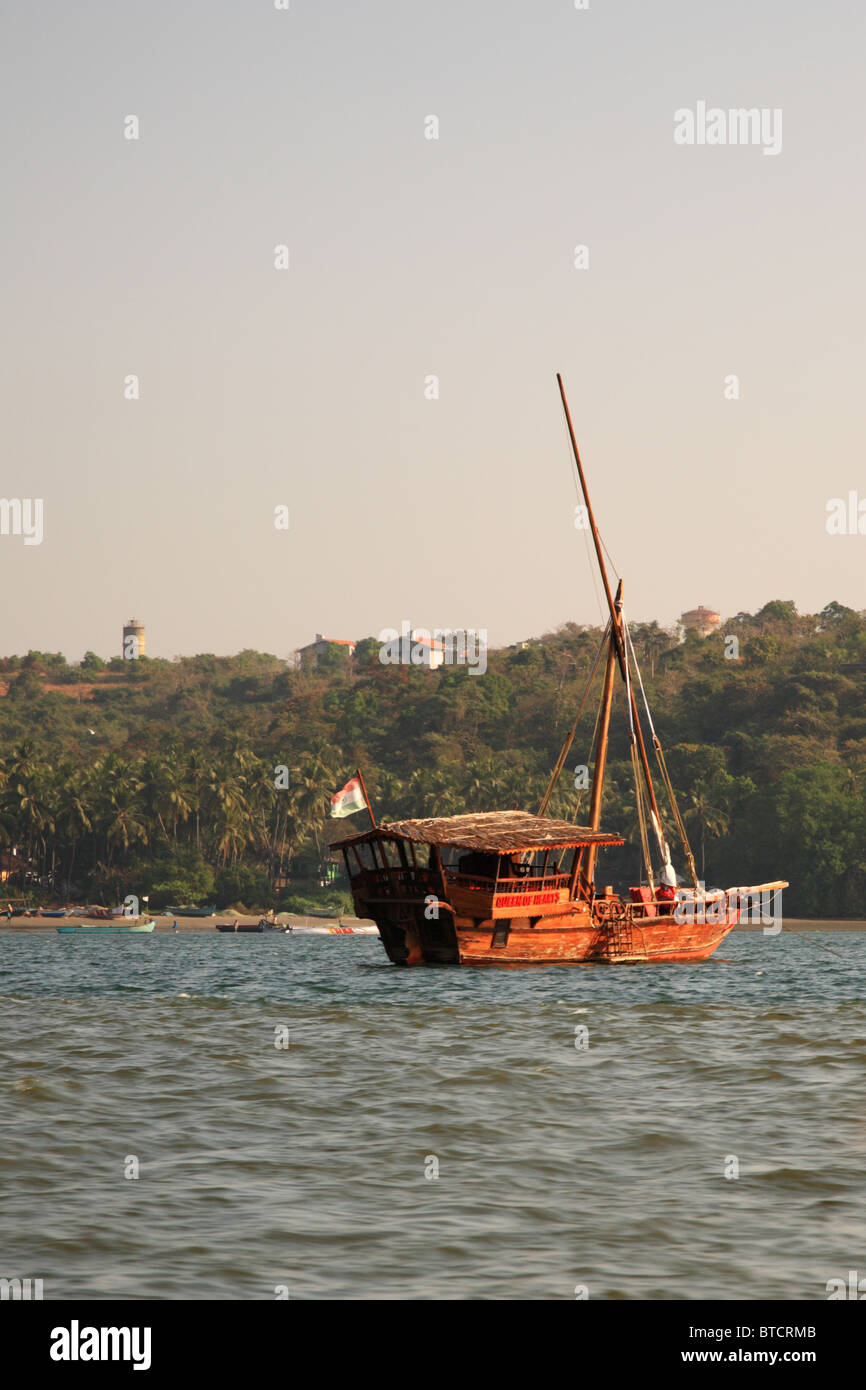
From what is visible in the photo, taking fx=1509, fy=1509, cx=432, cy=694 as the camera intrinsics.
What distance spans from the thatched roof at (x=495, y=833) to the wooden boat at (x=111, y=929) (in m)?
72.6

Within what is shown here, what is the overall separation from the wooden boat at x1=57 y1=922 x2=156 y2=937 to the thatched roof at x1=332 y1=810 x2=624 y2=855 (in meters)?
72.6

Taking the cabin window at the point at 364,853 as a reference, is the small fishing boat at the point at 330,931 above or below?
below

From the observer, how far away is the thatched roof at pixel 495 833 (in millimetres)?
45906

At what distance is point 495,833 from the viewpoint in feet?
156

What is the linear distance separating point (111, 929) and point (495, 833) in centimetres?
8094

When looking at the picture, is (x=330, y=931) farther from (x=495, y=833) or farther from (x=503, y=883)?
(x=495, y=833)

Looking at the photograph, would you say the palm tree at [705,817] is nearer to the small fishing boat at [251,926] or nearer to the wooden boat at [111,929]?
the small fishing boat at [251,926]

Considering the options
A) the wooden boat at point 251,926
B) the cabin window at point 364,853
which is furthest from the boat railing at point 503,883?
the wooden boat at point 251,926

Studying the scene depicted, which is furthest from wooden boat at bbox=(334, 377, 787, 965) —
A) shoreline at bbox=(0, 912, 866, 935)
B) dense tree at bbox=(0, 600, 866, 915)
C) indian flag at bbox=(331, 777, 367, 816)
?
dense tree at bbox=(0, 600, 866, 915)

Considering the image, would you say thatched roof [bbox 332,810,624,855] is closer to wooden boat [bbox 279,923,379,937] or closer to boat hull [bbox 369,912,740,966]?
boat hull [bbox 369,912,740,966]

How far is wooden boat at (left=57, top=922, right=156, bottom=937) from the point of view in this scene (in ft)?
387

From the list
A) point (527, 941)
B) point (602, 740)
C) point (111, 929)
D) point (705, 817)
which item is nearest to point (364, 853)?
point (111, 929)
